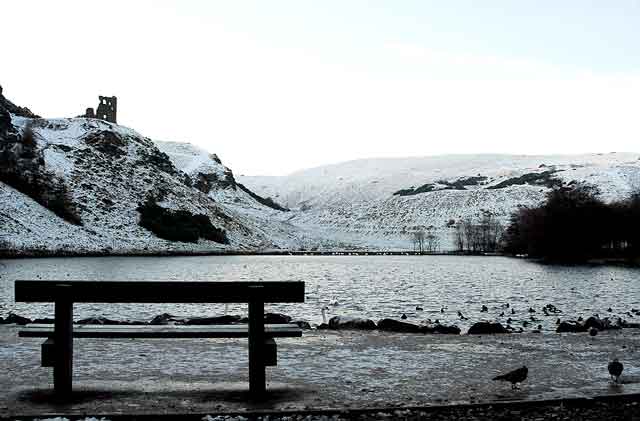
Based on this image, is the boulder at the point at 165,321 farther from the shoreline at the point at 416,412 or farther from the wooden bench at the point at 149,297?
the shoreline at the point at 416,412

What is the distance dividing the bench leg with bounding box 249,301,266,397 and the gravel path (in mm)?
250

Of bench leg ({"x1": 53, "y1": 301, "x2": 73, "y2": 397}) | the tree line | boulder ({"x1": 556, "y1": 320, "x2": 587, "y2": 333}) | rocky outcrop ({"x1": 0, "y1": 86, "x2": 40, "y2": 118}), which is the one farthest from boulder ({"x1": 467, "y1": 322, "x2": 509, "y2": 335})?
rocky outcrop ({"x1": 0, "y1": 86, "x2": 40, "y2": 118})

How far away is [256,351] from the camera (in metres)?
9.46

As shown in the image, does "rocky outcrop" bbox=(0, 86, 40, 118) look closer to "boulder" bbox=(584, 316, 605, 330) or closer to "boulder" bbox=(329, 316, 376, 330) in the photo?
"boulder" bbox=(329, 316, 376, 330)

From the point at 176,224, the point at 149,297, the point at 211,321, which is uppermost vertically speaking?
the point at 176,224

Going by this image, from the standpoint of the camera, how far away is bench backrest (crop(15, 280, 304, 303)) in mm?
9188

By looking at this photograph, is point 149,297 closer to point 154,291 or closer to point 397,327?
point 154,291

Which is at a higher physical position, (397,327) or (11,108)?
(11,108)

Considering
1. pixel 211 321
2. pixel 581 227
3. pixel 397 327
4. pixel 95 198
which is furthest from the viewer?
pixel 95 198

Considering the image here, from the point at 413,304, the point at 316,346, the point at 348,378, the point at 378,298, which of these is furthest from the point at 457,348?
the point at 378,298

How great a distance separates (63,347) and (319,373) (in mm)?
4132

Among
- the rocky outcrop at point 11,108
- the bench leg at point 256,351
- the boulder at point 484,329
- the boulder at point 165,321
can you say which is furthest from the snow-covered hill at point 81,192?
the bench leg at point 256,351

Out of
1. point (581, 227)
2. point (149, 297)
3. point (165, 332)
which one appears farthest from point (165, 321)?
point (581, 227)

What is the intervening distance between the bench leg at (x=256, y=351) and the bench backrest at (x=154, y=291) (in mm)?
215
